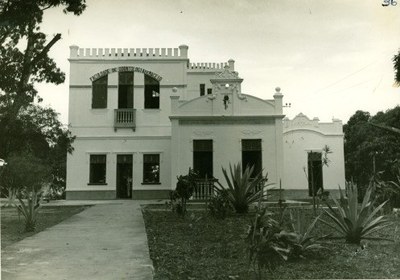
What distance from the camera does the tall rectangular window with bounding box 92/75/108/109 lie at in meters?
20.8

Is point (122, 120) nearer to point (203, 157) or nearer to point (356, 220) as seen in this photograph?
point (203, 157)

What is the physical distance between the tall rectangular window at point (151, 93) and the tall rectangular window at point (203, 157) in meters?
4.37

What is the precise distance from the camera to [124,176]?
20.9 meters

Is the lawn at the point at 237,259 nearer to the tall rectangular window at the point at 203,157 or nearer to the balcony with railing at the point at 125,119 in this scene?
the tall rectangular window at the point at 203,157

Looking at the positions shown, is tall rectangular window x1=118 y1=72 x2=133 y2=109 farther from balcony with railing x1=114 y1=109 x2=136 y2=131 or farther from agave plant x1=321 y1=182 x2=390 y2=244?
agave plant x1=321 y1=182 x2=390 y2=244

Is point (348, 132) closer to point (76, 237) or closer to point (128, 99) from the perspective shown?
point (128, 99)

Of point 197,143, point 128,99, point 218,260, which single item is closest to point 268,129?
point 197,143

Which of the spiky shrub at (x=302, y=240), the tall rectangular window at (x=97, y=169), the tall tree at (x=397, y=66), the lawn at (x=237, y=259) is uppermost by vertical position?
the tall tree at (x=397, y=66)

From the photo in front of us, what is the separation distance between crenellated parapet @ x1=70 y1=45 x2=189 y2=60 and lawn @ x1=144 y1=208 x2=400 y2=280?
14.5 metres

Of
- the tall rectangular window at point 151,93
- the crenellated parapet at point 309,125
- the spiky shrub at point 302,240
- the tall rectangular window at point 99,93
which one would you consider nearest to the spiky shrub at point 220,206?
the spiky shrub at point 302,240

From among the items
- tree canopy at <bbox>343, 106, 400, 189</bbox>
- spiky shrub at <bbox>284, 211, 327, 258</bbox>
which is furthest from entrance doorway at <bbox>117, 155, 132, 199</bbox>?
spiky shrub at <bbox>284, 211, 327, 258</bbox>

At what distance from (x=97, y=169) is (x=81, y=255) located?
50.4ft

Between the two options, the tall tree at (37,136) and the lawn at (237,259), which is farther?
the tall tree at (37,136)

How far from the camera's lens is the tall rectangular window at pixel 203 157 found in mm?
17391
